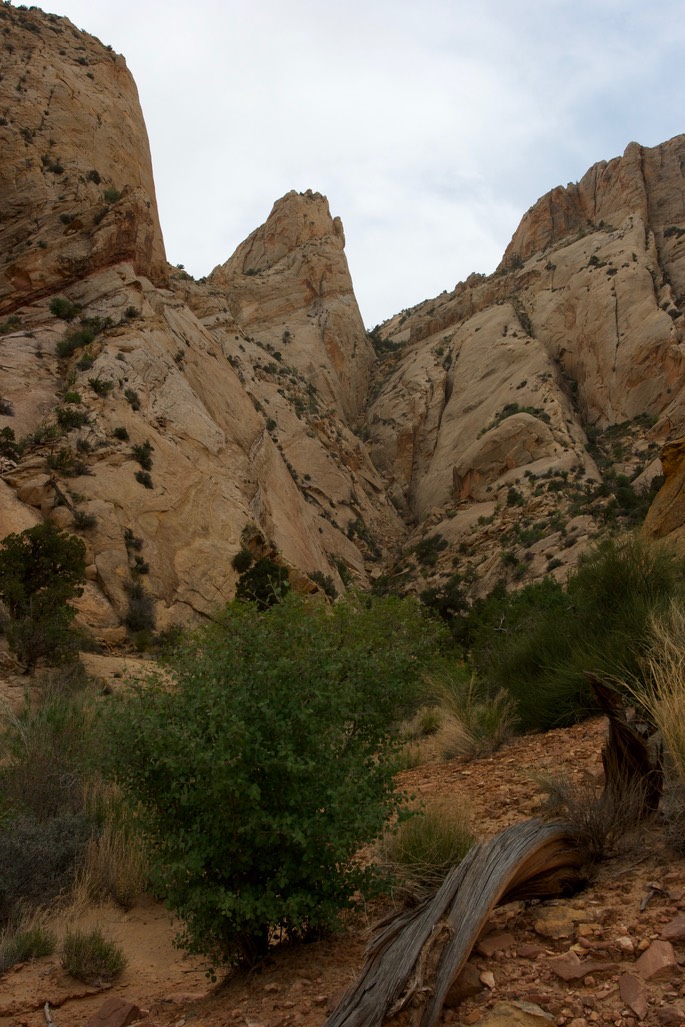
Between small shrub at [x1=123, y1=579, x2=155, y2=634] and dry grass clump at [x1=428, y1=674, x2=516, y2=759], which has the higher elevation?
small shrub at [x1=123, y1=579, x2=155, y2=634]

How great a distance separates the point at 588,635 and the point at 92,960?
570 centimetres

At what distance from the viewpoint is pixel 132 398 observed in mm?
28266

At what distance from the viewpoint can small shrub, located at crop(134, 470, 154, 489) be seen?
2566 centimetres

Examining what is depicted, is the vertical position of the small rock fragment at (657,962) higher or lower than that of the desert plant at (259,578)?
lower

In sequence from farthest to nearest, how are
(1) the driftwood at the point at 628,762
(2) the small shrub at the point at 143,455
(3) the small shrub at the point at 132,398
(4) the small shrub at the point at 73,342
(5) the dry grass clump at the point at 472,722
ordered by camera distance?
(4) the small shrub at the point at 73,342
(3) the small shrub at the point at 132,398
(2) the small shrub at the point at 143,455
(5) the dry grass clump at the point at 472,722
(1) the driftwood at the point at 628,762

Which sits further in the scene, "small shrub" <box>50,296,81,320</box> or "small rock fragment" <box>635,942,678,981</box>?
"small shrub" <box>50,296,81,320</box>

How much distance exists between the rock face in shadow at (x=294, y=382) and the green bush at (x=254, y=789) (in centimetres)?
1017

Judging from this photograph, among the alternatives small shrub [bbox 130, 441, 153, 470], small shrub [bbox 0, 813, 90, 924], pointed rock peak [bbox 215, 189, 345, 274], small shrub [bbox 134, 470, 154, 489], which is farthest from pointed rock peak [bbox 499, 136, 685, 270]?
small shrub [bbox 0, 813, 90, 924]

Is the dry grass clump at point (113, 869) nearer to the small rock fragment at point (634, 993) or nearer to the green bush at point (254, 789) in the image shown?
the green bush at point (254, 789)

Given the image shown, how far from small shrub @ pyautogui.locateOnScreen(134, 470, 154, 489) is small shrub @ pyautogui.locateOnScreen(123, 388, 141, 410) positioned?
3.36m

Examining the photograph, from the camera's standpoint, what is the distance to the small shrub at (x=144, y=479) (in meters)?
25.7

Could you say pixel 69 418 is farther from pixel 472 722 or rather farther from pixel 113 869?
pixel 113 869

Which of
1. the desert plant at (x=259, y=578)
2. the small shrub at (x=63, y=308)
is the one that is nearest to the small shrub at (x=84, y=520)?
the desert plant at (x=259, y=578)

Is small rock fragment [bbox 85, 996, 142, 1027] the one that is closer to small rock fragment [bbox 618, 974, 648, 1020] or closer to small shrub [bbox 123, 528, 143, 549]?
small rock fragment [bbox 618, 974, 648, 1020]
